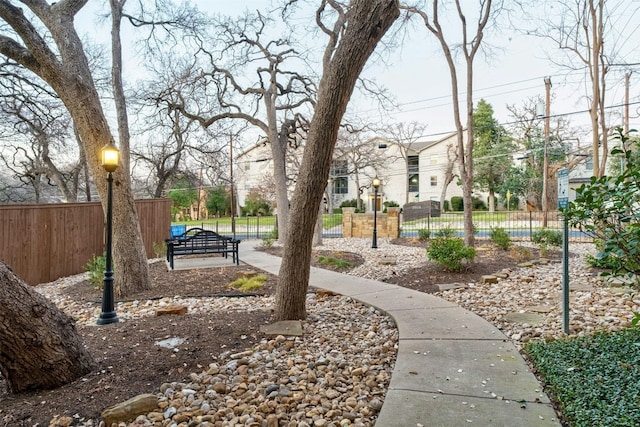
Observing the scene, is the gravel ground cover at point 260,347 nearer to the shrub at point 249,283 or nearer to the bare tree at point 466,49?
the shrub at point 249,283

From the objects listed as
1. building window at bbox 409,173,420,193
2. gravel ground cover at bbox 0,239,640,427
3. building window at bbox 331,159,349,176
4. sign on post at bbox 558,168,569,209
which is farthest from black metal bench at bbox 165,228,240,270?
building window at bbox 409,173,420,193

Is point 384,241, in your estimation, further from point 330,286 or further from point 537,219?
point 537,219

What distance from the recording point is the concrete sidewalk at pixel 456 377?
236 cm

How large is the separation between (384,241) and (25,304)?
11956 mm

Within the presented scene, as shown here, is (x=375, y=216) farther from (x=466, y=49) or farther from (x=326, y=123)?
(x=326, y=123)

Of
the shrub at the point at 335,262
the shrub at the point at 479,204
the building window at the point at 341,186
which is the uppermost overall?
the building window at the point at 341,186

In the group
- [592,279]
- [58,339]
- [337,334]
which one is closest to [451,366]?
[337,334]

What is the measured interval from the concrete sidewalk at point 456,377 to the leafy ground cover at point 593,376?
0.11 m

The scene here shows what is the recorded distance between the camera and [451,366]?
123 inches

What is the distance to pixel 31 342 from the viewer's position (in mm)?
2701

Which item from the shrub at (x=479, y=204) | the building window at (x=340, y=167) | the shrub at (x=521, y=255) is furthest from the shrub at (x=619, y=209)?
the shrub at (x=479, y=204)

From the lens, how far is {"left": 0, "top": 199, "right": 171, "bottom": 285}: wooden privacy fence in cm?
757

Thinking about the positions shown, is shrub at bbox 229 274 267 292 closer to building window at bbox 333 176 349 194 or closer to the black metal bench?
the black metal bench

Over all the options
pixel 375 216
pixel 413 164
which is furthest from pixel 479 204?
pixel 375 216
